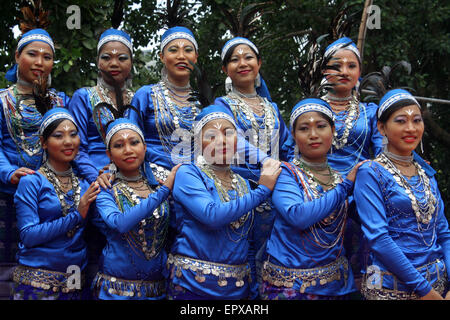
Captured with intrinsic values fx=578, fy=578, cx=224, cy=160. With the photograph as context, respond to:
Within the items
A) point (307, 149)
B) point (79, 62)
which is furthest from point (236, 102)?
point (79, 62)

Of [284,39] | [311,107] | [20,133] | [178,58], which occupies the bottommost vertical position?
[20,133]

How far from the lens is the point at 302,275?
3797mm

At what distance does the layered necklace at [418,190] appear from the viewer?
3.81 metres

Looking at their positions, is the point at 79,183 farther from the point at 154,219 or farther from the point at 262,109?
the point at 262,109

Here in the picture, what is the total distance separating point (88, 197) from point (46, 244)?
0.46 m

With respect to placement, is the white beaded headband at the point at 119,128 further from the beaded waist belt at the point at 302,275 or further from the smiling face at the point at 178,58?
the beaded waist belt at the point at 302,275

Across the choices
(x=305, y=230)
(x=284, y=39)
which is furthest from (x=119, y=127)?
(x=284, y=39)

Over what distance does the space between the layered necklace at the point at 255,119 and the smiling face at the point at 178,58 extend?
1.55 ft

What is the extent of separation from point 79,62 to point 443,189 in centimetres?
788

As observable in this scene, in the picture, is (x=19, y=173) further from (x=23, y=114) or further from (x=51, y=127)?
(x=23, y=114)

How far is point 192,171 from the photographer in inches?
155

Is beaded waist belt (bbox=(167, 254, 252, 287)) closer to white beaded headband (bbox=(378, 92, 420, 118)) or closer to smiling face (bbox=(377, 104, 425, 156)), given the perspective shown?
smiling face (bbox=(377, 104, 425, 156))
